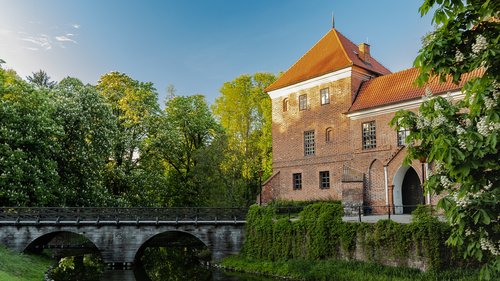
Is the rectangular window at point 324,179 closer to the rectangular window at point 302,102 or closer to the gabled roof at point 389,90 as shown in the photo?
the gabled roof at point 389,90

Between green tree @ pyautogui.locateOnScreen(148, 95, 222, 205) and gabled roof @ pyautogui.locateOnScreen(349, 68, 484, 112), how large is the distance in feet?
40.0

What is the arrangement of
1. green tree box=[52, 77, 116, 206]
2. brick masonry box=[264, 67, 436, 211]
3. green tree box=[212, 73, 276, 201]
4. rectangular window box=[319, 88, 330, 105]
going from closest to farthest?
brick masonry box=[264, 67, 436, 211]
green tree box=[52, 77, 116, 206]
rectangular window box=[319, 88, 330, 105]
green tree box=[212, 73, 276, 201]

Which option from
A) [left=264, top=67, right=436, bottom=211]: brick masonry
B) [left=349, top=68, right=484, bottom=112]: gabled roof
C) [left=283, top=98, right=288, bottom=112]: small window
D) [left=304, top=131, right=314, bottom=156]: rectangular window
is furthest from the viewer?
[left=283, top=98, right=288, bottom=112]: small window

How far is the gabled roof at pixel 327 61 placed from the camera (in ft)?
89.6

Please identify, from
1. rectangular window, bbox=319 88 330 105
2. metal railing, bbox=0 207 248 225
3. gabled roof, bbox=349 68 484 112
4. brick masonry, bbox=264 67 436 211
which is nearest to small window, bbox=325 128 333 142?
brick masonry, bbox=264 67 436 211

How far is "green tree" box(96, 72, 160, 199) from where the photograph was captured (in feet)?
97.6

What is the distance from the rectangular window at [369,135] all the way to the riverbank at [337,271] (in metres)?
9.06

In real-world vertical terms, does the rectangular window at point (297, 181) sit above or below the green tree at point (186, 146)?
below

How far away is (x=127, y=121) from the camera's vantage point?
3177 centimetres

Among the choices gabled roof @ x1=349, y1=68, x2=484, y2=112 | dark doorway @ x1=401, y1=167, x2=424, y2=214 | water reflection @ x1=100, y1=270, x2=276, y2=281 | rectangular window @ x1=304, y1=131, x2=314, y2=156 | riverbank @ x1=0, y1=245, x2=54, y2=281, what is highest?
gabled roof @ x1=349, y1=68, x2=484, y2=112

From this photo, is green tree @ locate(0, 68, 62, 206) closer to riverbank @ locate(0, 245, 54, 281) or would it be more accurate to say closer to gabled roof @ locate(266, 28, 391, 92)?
riverbank @ locate(0, 245, 54, 281)

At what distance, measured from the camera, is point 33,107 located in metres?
24.2

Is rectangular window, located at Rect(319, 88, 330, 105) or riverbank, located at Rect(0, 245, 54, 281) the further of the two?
rectangular window, located at Rect(319, 88, 330, 105)

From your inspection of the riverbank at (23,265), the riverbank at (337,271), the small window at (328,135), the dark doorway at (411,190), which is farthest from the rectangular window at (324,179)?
the riverbank at (23,265)
